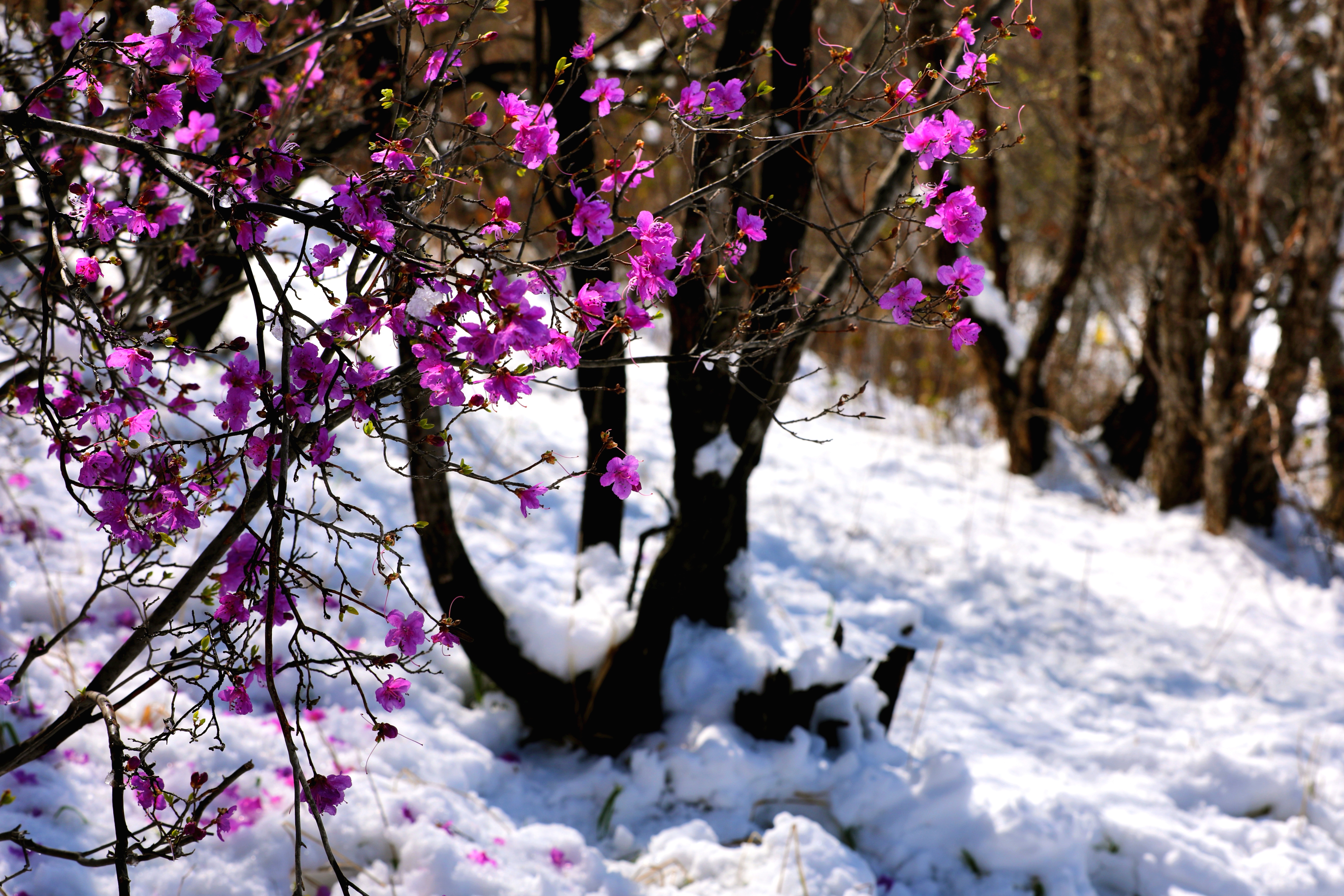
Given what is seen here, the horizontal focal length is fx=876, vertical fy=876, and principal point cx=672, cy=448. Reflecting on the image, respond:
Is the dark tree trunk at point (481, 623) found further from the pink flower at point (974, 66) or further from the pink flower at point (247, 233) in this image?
the pink flower at point (974, 66)

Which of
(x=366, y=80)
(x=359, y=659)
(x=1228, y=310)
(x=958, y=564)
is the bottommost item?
(x=958, y=564)

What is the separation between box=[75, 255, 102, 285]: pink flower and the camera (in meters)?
1.34

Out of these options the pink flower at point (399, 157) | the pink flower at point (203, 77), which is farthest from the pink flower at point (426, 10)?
the pink flower at point (203, 77)

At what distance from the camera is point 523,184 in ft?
28.3

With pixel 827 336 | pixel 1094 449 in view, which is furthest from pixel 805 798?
pixel 827 336

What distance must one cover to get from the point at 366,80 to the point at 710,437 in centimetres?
167

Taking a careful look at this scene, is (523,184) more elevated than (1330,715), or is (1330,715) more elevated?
(523,184)

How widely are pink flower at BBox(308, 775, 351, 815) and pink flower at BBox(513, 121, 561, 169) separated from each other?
864 millimetres

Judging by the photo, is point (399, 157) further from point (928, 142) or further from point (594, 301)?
point (928, 142)

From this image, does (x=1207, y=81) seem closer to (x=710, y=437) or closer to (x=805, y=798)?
(x=710, y=437)

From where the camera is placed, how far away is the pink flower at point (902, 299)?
1.40 meters

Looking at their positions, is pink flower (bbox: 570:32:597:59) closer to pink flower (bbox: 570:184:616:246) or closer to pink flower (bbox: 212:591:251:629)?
pink flower (bbox: 570:184:616:246)

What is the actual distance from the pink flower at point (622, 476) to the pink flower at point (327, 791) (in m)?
0.53

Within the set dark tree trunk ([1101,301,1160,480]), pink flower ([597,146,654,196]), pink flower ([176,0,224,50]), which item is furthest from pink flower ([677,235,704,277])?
dark tree trunk ([1101,301,1160,480])
